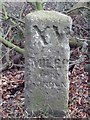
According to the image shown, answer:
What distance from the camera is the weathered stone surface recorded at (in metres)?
4.00

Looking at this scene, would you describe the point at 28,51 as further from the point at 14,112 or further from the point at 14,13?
the point at 14,13

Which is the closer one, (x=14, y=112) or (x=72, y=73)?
(x=14, y=112)

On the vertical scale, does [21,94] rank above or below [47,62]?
below

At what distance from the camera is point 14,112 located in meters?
4.37

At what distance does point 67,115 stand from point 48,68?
0.57 m

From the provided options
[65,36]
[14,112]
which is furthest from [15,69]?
[65,36]

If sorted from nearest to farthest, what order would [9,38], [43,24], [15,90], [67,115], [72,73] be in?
[43,24] → [67,115] → [15,90] → [72,73] → [9,38]

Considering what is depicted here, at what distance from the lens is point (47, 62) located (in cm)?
412

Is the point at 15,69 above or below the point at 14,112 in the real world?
above

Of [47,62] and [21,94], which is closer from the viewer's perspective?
[47,62]

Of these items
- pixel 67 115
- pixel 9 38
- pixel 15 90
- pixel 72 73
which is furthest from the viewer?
pixel 9 38

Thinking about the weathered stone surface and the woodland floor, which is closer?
the weathered stone surface

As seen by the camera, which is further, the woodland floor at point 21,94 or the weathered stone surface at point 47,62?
the woodland floor at point 21,94

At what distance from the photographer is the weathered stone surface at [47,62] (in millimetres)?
4000
